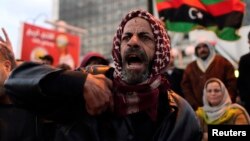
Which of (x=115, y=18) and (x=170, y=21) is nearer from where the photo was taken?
(x=170, y=21)

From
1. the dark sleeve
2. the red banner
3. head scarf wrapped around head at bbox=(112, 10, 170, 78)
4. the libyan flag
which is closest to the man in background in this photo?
the libyan flag

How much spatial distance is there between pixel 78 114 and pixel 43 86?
0.19 m

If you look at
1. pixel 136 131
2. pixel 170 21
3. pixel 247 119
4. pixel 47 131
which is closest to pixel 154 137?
pixel 136 131

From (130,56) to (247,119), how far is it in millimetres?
3262

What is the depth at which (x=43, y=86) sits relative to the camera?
1.60 m

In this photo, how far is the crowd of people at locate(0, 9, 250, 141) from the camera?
5.29 feet

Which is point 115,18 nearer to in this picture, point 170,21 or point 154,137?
point 170,21

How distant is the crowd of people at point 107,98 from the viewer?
1.61 meters

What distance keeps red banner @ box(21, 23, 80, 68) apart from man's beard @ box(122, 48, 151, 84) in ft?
29.3

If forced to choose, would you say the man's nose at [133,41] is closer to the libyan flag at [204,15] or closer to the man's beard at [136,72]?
the man's beard at [136,72]

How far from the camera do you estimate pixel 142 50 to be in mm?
1828

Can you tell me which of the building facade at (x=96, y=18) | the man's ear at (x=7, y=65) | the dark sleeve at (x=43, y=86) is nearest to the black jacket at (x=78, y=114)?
the dark sleeve at (x=43, y=86)

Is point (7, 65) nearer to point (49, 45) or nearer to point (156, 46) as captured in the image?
point (156, 46)

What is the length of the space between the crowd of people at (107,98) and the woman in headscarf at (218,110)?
3055 mm
